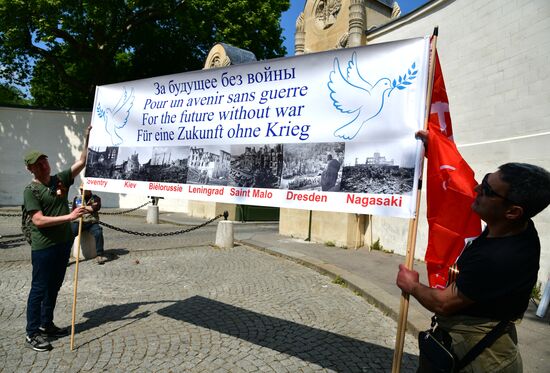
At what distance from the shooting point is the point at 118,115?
14.2ft

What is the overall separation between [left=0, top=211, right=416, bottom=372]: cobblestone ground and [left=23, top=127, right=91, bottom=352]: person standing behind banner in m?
0.21

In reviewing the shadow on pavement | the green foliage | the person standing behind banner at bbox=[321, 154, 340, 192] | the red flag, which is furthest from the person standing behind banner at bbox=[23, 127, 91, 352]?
the green foliage

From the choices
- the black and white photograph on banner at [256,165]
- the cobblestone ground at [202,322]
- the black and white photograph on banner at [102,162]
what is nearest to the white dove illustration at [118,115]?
the black and white photograph on banner at [102,162]

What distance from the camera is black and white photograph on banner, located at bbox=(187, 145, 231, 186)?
3520mm

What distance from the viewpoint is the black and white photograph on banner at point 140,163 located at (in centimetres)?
385

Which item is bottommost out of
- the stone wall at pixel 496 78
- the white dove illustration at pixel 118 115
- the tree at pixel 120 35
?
the white dove illustration at pixel 118 115

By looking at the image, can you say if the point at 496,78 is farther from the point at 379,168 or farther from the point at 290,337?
the point at 290,337

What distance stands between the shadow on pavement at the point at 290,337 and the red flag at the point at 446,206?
5.45 ft

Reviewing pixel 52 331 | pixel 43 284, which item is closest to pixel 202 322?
pixel 52 331

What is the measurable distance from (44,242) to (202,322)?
6.33 feet

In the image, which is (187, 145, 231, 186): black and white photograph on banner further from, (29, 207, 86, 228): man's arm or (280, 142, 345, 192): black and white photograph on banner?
(29, 207, 86, 228): man's arm

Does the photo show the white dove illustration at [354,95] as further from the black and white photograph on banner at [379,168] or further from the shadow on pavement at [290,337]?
the shadow on pavement at [290,337]

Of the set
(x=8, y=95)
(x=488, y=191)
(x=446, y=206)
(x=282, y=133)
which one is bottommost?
(x=446, y=206)

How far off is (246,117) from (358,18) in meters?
7.66
